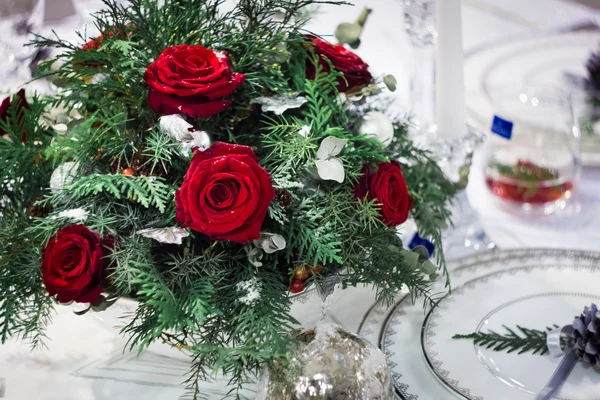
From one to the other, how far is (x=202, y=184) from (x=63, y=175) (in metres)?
0.15

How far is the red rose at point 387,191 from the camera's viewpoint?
553 millimetres

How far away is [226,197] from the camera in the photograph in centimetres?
46

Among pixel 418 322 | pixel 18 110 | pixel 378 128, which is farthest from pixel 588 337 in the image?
pixel 18 110

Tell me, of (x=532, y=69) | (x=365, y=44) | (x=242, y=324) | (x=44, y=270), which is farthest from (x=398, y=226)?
(x=365, y=44)

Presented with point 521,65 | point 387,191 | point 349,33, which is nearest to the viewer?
point 387,191

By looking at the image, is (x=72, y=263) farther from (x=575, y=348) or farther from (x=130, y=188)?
(x=575, y=348)

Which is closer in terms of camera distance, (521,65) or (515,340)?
(515,340)

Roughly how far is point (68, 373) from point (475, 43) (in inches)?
37.8

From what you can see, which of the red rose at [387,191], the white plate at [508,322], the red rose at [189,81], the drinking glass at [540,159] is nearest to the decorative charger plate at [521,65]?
the drinking glass at [540,159]

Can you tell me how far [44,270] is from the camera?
1.62 ft

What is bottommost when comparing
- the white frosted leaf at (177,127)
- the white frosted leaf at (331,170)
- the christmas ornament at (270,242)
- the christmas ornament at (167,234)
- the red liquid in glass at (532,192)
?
the red liquid in glass at (532,192)

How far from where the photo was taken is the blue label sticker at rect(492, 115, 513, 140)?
802 millimetres

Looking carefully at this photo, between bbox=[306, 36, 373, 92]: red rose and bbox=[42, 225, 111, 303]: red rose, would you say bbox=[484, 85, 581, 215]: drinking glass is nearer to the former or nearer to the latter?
bbox=[306, 36, 373, 92]: red rose

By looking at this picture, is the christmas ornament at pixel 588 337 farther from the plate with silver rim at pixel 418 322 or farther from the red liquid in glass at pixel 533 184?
the red liquid in glass at pixel 533 184
